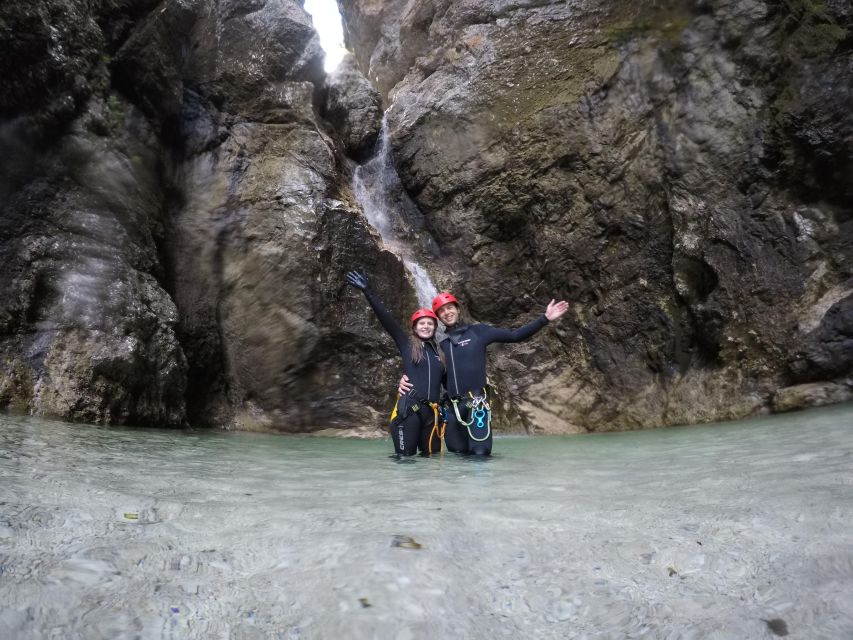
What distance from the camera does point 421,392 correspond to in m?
5.33

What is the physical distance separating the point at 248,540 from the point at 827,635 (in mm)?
1664

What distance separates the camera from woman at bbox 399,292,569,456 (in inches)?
195

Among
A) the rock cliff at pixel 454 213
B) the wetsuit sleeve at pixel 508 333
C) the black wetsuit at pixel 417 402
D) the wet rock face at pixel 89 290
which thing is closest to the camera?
the black wetsuit at pixel 417 402

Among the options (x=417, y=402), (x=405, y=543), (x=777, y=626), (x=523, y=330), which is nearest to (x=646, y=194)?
(x=523, y=330)

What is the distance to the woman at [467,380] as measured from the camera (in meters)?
4.95

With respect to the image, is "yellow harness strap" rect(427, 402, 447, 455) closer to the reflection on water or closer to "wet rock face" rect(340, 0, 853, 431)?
the reflection on water

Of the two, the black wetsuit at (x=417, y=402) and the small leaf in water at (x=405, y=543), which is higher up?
the black wetsuit at (x=417, y=402)

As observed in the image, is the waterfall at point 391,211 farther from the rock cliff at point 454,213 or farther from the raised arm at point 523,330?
the raised arm at point 523,330

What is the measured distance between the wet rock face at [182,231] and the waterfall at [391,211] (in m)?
0.83

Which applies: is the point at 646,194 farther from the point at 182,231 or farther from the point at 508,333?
the point at 182,231

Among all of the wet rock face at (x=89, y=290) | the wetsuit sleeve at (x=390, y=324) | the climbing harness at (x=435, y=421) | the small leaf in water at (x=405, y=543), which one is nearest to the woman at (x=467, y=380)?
the climbing harness at (x=435, y=421)

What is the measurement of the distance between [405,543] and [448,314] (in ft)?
11.9

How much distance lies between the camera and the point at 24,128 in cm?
730

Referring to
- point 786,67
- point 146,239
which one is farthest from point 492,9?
point 146,239
